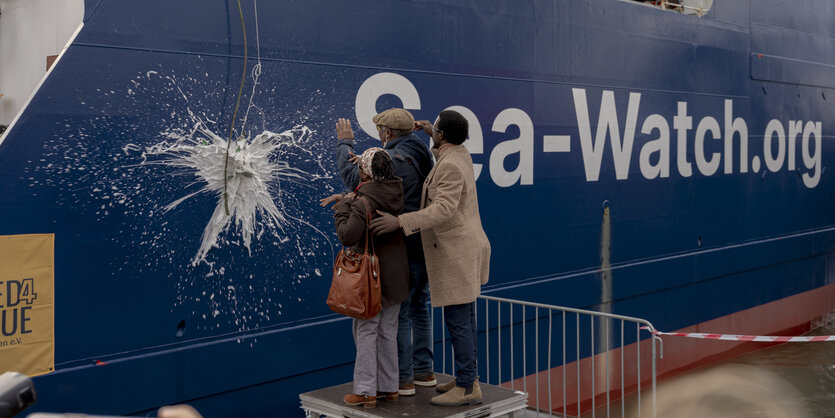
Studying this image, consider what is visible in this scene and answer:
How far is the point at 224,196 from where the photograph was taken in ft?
14.5

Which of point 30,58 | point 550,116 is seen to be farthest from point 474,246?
point 550,116

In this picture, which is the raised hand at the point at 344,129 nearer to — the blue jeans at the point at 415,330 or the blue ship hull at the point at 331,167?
the blue jeans at the point at 415,330

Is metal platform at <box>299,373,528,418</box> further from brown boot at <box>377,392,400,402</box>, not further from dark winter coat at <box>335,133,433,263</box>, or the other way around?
dark winter coat at <box>335,133,433,263</box>

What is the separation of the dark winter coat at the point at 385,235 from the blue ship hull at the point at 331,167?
1133 millimetres

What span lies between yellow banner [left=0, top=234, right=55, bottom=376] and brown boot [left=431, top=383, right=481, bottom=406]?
70.1 inches

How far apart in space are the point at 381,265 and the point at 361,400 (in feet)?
2.14

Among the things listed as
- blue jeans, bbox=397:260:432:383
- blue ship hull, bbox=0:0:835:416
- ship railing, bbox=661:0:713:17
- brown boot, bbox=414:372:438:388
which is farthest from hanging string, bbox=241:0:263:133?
ship railing, bbox=661:0:713:17

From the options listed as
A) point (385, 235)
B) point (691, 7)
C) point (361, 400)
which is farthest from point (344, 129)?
point (691, 7)

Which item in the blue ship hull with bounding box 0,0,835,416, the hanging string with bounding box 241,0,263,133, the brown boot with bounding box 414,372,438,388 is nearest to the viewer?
the blue ship hull with bounding box 0,0,835,416

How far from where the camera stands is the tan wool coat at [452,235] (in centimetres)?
364

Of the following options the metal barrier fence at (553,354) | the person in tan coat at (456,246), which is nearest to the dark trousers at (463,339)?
the person in tan coat at (456,246)

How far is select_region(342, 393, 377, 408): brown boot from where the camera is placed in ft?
12.1

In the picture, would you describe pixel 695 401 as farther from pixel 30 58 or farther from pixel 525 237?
pixel 30 58

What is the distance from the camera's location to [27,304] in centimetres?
367
